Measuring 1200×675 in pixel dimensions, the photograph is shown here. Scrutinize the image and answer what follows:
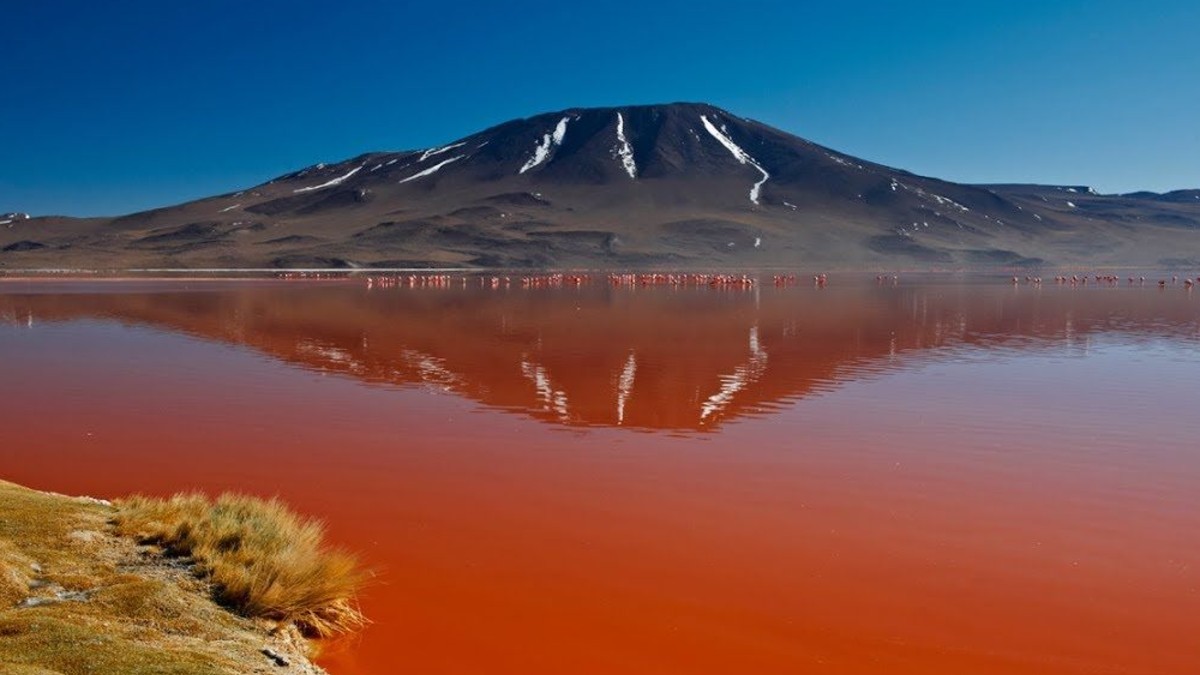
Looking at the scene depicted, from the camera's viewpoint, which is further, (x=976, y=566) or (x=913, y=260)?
(x=913, y=260)

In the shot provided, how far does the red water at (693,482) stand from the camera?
6090mm

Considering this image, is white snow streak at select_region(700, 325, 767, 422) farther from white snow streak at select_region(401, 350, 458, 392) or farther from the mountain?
the mountain

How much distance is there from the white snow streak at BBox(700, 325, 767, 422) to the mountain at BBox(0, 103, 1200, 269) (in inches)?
3600

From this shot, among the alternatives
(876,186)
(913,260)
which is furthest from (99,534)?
(876,186)

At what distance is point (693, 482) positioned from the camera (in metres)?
9.72

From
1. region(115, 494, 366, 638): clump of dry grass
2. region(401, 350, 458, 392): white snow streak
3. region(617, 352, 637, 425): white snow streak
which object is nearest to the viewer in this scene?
region(115, 494, 366, 638): clump of dry grass

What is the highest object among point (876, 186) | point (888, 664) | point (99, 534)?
point (876, 186)

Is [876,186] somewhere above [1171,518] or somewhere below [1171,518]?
above

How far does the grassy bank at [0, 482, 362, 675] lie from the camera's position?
4.65 meters

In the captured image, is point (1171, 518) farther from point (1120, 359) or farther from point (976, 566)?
point (1120, 359)

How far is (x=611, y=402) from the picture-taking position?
14562 millimetres

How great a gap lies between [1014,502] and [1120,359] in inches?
539

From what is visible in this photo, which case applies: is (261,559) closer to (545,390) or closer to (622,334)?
(545,390)

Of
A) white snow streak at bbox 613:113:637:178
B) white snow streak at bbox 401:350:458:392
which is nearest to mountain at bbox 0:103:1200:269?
white snow streak at bbox 613:113:637:178
